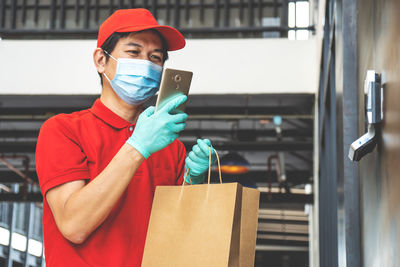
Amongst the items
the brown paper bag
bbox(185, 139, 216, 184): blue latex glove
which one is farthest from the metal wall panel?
bbox(185, 139, 216, 184): blue latex glove

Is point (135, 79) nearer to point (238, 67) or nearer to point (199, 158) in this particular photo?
point (199, 158)

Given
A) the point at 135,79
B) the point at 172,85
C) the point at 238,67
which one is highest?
the point at 238,67

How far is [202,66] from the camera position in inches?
200

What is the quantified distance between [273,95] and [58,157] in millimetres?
3729

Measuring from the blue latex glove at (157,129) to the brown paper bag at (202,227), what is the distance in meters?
0.11

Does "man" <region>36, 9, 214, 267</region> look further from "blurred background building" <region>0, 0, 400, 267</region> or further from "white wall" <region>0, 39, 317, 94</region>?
"white wall" <region>0, 39, 317, 94</region>

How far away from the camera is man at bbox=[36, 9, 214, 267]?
1476 mm

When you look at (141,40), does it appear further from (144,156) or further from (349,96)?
(349,96)

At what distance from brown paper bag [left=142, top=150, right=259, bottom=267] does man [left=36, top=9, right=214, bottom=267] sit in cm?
12

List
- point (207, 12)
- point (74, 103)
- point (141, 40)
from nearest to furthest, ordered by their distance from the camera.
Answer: point (141, 40)
point (74, 103)
point (207, 12)

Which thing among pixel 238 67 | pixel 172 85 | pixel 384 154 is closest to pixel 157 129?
pixel 172 85

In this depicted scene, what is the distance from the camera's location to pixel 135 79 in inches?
69.6

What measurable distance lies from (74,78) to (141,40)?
3.54 m

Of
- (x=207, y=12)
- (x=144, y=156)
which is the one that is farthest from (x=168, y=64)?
(x=144, y=156)
